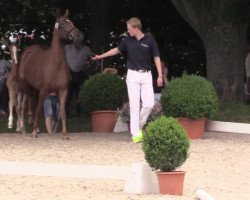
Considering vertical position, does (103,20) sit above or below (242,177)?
above

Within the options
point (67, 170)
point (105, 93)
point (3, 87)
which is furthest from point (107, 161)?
point (3, 87)

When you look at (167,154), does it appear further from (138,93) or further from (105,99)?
(105,99)

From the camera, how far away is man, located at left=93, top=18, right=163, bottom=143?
50.9 ft

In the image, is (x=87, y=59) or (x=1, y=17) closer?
(x=87, y=59)

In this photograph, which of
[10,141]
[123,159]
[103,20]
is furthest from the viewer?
[103,20]

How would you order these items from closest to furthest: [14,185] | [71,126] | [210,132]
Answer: [14,185]
[210,132]
[71,126]

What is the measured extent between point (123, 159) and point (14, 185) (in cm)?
292

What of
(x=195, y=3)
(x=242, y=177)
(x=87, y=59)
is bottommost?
(x=242, y=177)

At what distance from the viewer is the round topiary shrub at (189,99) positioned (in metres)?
16.5

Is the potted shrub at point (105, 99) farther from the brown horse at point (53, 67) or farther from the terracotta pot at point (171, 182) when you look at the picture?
the terracotta pot at point (171, 182)

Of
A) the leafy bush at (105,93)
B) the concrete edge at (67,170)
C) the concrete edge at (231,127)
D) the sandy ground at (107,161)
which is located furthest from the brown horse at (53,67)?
the concrete edge at (67,170)

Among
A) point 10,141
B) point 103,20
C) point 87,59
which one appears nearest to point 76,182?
point 10,141

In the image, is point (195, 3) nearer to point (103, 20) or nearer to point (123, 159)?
point (103, 20)

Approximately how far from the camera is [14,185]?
11359 millimetres
